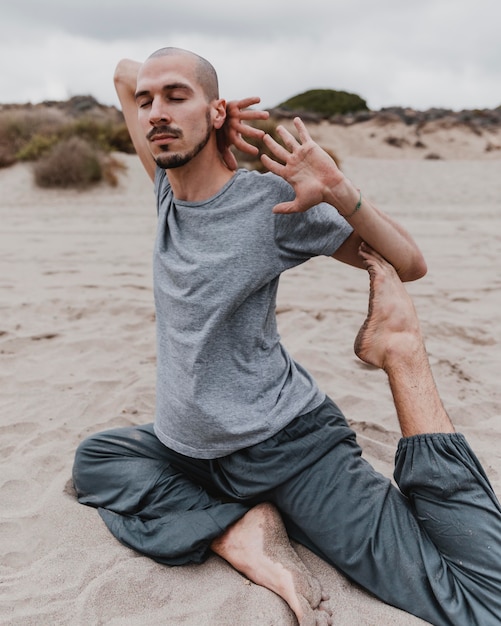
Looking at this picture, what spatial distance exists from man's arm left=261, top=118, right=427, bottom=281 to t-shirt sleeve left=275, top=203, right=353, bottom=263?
0.20ft

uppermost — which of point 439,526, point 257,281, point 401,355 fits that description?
point 257,281

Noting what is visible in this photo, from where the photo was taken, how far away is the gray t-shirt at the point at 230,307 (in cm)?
205

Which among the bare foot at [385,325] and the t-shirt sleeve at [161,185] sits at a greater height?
the t-shirt sleeve at [161,185]

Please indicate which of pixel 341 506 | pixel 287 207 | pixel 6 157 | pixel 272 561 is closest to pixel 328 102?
pixel 6 157

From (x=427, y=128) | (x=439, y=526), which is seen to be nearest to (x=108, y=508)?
(x=439, y=526)

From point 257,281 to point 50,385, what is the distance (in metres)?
1.87

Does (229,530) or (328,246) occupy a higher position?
(328,246)

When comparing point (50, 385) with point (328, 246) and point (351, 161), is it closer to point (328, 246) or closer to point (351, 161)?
point (328, 246)

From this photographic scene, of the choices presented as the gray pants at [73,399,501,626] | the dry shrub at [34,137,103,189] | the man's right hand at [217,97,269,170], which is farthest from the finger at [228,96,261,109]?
the dry shrub at [34,137,103,189]

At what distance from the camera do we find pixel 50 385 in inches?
137

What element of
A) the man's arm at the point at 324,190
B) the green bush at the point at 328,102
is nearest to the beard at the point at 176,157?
the man's arm at the point at 324,190

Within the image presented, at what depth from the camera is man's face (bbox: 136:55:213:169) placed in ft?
6.93

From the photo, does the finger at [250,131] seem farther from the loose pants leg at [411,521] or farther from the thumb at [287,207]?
the loose pants leg at [411,521]

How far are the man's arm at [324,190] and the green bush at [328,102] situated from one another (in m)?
24.1
